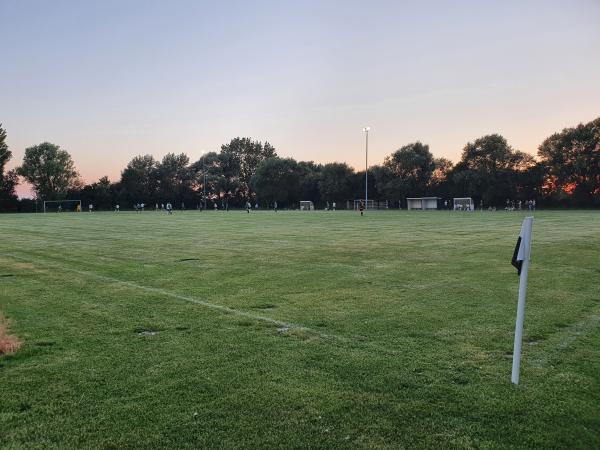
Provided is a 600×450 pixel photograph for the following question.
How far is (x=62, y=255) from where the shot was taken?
16.2m

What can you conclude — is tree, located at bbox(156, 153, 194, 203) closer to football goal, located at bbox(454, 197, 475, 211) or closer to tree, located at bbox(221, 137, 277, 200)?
tree, located at bbox(221, 137, 277, 200)

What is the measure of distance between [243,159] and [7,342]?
473ft

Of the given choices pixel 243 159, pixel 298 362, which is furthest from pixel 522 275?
pixel 243 159

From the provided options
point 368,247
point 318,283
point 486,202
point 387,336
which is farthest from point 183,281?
point 486,202

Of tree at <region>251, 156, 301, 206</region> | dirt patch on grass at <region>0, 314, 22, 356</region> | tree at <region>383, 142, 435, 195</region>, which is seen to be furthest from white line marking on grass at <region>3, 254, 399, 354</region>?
tree at <region>251, 156, 301, 206</region>

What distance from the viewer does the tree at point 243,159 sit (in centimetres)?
13888

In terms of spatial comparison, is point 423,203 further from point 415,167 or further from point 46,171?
point 46,171

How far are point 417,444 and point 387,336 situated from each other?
276 centimetres

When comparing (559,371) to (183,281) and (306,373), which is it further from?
(183,281)

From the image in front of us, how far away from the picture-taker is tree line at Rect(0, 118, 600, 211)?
9262 centimetres

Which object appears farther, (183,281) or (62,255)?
(62,255)

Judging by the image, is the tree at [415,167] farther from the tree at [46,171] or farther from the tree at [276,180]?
the tree at [46,171]

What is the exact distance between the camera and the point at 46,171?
114 m

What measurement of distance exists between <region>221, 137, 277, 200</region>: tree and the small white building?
47830mm
